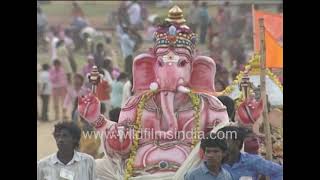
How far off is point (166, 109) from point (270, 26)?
2.86ft

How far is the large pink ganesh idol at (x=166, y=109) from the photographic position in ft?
18.2

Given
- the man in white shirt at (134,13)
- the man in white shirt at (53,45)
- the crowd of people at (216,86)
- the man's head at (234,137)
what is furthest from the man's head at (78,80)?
the man in white shirt at (53,45)

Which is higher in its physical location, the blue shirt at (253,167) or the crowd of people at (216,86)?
the crowd of people at (216,86)

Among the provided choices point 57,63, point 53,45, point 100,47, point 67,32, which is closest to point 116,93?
point 100,47

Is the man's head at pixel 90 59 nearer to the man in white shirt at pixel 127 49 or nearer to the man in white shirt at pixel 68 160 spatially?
the man in white shirt at pixel 127 49

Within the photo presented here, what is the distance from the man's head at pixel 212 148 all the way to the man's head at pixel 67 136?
82 centimetres

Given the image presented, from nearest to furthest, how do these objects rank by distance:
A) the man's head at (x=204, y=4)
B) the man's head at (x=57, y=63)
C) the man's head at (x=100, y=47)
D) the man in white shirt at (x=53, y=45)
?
the man's head at (x=204, y=4)
the man's head at (x=100, y=47)
the man's head at (x=57, y=63)
the man in white shirt at (x=53, y=45)

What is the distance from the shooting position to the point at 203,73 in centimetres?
562

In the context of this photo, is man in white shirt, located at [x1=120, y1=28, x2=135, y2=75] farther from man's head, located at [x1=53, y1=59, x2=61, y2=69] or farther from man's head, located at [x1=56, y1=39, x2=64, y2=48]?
man's head, located at [x1=56, y1=39, x2=64, y2=48]

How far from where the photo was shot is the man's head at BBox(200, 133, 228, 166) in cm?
555

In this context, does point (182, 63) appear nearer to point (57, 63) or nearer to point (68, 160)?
point (68, 160)
